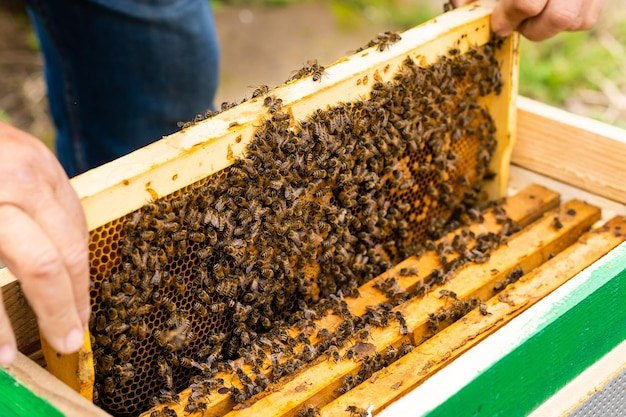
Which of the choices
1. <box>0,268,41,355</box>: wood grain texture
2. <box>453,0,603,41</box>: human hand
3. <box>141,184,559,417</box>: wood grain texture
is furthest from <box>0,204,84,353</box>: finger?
<box>453,0,603,41</box>: human hand

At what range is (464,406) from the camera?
2156 millimetres

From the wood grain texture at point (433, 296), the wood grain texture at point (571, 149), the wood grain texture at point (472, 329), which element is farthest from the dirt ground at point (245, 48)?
the wood grain texture at point (472, 329)

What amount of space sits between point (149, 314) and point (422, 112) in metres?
1.39

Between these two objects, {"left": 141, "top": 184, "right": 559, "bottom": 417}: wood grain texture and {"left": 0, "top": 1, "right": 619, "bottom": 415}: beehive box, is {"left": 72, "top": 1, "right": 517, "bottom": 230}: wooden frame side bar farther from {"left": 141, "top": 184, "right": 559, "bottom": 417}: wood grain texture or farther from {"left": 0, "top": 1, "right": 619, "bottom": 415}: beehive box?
{"left": 141, "top": 184, "right": 559, "bottom": 417}: wood grain texture

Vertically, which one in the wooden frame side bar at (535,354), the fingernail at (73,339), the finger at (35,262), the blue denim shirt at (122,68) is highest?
the blue denim shirt at (122,68)

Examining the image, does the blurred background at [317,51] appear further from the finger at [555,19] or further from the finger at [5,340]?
the finger at [5,340]

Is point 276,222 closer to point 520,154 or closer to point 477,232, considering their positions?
point 477,232

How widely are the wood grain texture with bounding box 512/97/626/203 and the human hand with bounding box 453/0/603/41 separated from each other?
0.46 metres

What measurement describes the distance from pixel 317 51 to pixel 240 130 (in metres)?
5.60

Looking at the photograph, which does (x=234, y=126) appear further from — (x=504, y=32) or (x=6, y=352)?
(x=504, y=32)

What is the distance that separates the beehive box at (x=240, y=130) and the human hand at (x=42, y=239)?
0.40m

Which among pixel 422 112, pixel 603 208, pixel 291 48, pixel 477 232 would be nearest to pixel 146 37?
pixel 422 112

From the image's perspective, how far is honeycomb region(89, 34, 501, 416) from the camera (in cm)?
242

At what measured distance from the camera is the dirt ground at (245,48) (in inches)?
293
